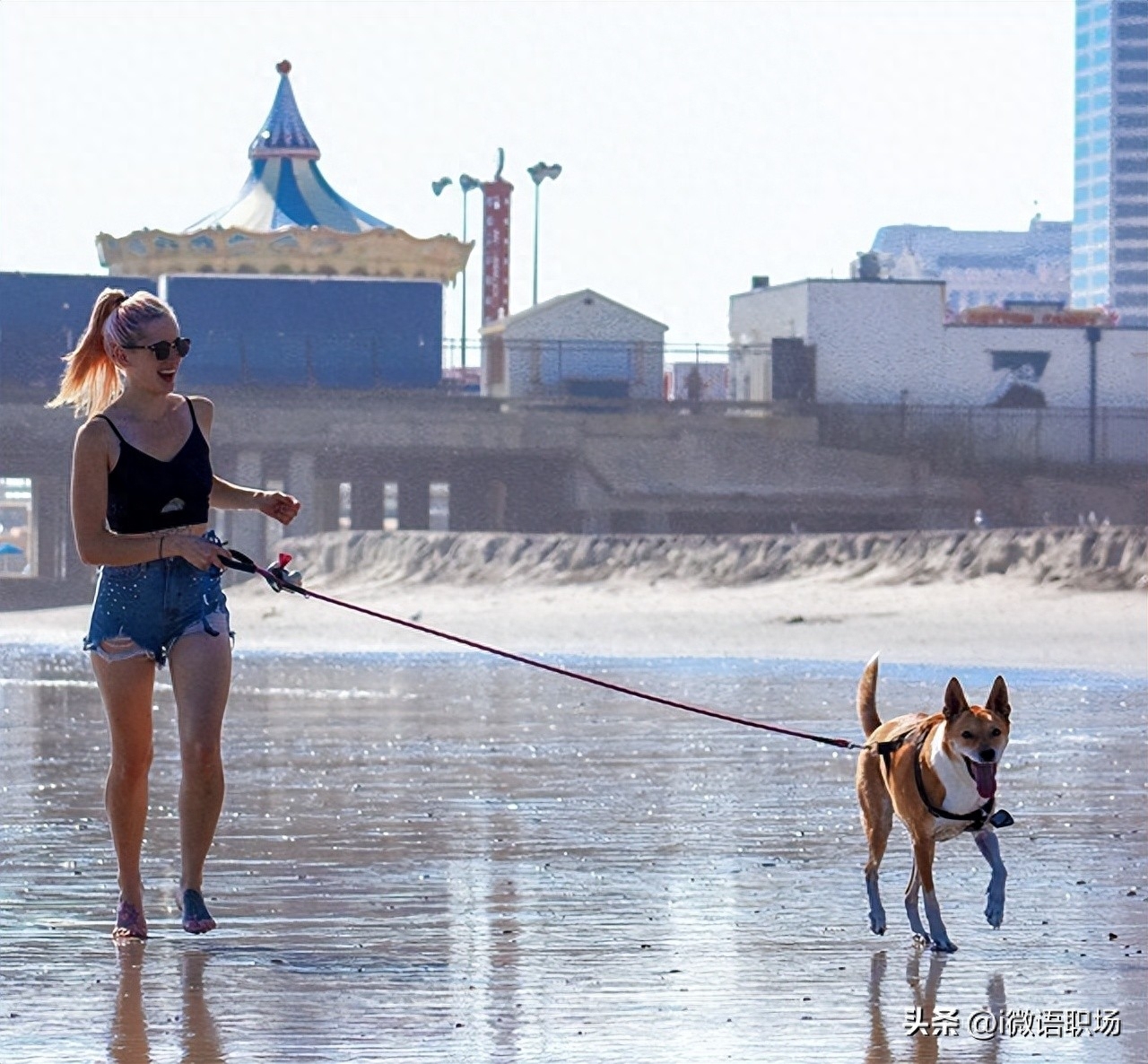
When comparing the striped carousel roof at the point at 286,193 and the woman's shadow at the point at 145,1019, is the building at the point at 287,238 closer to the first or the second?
the striped carousel roof at the point at 286,193

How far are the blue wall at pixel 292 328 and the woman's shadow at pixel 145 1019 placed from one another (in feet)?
186

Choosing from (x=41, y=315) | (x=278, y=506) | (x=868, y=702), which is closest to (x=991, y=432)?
(x=41, y=315)

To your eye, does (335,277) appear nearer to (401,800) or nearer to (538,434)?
(538,434)

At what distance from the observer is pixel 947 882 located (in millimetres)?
8195

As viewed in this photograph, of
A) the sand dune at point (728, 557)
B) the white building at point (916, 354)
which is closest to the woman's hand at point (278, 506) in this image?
the sand dune at point (728, 557)

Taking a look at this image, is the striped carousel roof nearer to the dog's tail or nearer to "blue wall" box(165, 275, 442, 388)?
"blue wall" box(165, 275, 442, 388)

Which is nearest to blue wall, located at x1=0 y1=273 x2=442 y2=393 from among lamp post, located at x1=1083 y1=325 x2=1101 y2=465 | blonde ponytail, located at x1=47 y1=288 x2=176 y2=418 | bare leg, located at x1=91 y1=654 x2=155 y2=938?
lamp post, located at x1=1083 y1=325 x2=1101 y2=465

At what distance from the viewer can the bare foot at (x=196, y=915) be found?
22.6 ft

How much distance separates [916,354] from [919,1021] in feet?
207

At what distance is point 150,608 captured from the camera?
6879 millimetres

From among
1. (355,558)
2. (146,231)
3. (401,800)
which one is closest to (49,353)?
(146,231)

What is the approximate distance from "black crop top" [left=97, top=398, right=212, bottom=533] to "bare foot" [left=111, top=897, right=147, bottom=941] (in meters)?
1.01

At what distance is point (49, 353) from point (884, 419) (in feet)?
68.2

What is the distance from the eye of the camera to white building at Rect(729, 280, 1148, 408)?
66.9m
